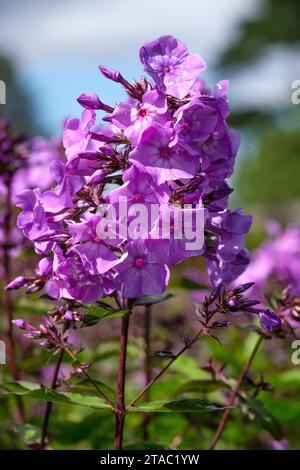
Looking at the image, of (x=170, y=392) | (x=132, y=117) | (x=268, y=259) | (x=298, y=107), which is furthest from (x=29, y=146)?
(x=298, y=107)

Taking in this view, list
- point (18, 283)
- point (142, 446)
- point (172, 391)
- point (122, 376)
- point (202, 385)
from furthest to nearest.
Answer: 1. point (172, 391)
2. point (202, 385)
3. point (142, 446)
4. point (18, 283)
5. point (122, 376)

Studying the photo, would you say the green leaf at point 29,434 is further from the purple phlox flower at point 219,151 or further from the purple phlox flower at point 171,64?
the purple phlox flower at point 171,64

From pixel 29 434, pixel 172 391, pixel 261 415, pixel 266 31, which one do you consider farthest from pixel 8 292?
pixel 266 31

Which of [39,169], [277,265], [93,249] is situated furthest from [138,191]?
Result: [277,265]

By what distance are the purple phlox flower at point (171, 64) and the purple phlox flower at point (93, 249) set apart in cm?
31

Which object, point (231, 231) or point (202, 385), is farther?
point (202, 385)

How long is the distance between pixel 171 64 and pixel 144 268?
16.2 inches

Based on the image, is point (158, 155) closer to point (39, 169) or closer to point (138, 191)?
point (138, 191)

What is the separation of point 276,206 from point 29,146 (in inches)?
918

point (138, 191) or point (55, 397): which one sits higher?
point (138, 191)

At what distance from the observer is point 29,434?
195 centimetres

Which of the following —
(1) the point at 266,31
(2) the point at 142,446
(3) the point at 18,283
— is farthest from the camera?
(1) the point at 266,31

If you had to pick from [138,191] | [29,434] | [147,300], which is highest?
[138,191]

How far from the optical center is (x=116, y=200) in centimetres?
150
